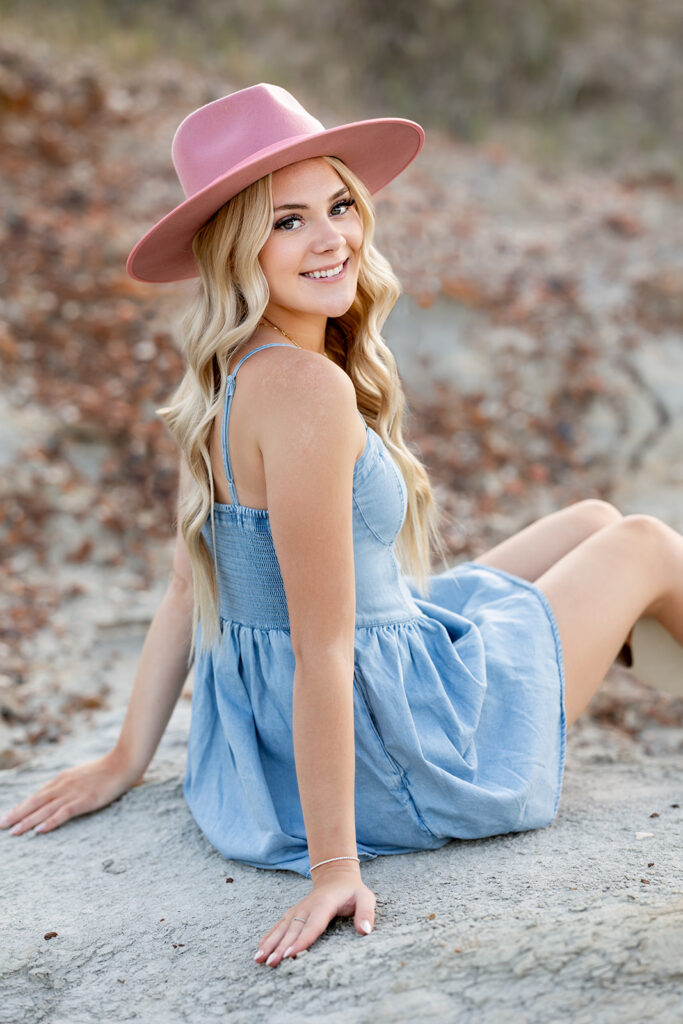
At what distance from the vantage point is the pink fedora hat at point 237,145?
2.00 meters

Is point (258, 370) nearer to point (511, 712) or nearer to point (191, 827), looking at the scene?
point (511, 712)

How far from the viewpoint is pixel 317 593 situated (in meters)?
1.89

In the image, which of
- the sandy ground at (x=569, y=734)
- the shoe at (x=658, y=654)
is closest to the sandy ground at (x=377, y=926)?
the sandy ground at (x=569, y=734)

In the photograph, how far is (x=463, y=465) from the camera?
5836 mm

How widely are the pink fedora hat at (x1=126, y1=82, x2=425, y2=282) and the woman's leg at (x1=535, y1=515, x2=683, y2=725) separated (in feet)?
3.76

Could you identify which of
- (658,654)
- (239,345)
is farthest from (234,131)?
(658,654)

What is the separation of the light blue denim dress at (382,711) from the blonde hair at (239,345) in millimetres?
55

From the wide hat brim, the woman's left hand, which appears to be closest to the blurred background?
the wide hat brim

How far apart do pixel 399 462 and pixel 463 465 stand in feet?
11.8

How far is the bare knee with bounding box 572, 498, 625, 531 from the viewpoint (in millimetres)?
2873

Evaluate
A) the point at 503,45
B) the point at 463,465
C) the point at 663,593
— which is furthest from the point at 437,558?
the point at 503,45

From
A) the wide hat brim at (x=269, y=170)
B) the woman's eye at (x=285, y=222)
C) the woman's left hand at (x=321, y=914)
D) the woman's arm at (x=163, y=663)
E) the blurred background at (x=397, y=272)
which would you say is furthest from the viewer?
the blurred background at (x=397, y=272)

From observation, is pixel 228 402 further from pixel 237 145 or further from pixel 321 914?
pixel 321 914

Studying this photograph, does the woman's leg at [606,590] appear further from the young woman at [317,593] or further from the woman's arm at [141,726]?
the woman's arm at [141,726]
